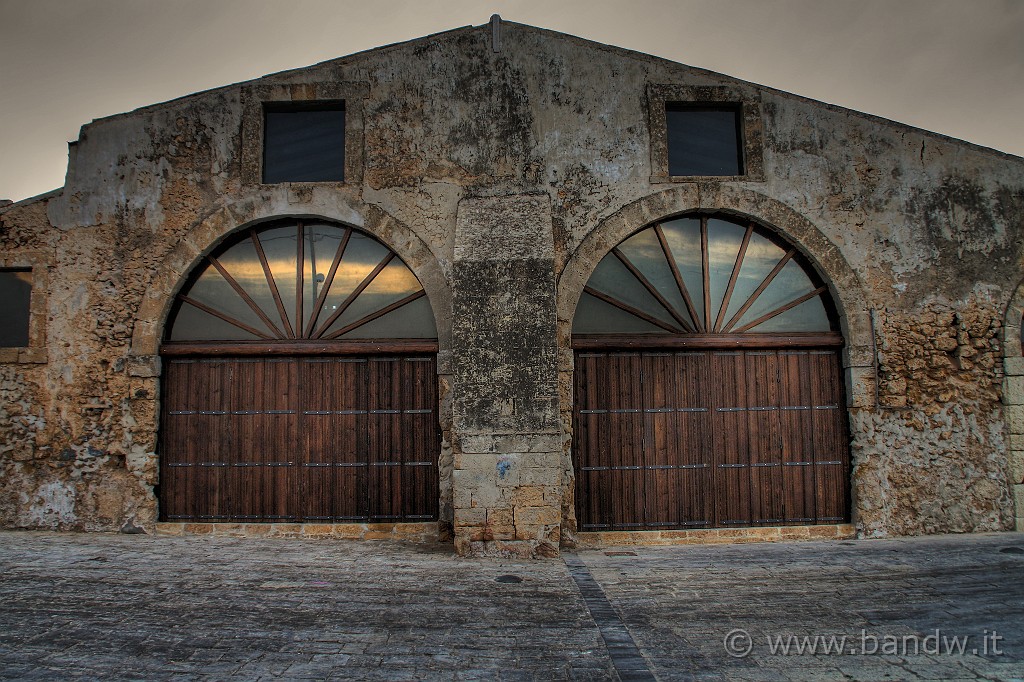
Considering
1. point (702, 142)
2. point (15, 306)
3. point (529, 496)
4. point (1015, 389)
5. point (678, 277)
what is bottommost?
point (529, 496)

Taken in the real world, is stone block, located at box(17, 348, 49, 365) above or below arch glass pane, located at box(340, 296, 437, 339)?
below

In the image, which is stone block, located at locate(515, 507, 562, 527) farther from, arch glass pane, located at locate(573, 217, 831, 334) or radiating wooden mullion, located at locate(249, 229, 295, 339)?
radiating wooden mullion, located at locate(249, 229, 295, 339)

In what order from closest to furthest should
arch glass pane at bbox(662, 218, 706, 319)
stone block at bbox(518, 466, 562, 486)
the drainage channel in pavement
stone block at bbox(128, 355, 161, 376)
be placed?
the drainage channel in pavement < stone block at bbox(518, 466, 562, 486) < stone block at bbox(128, 355, 161, 376) < arch glass pane at bbox(662, 218, 706, 319)

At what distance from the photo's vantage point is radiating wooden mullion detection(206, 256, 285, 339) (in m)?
6.38

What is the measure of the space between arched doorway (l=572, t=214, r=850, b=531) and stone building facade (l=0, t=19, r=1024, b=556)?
0.13ft

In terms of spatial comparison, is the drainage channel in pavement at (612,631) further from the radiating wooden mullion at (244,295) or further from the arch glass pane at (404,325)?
the radiating wooden mullion at (244,295)

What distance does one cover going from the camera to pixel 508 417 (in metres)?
5.41

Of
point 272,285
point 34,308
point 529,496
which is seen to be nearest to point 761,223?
point 529,496

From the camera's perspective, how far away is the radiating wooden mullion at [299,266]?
6367 millimetres

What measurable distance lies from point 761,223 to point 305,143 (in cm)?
493

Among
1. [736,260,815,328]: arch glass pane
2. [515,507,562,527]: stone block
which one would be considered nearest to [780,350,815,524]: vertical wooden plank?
[736,260,815,328]: arch glass pane

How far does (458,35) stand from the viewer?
644 centimetres

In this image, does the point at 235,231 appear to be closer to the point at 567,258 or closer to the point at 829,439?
the point at 567,258

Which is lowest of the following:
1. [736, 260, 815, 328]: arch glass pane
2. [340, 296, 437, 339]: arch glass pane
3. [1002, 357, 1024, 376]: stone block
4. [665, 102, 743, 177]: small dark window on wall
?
[1002, 357, 1024, 376]: stone block
